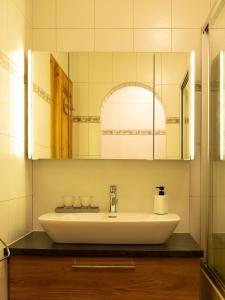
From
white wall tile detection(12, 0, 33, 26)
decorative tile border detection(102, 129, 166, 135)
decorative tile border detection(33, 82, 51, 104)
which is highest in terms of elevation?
white wall tile detection(12, 0, 33, 26)

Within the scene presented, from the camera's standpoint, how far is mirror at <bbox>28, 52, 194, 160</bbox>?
2000 mm

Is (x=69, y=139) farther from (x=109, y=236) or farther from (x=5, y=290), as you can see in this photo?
(x=5, y=290)

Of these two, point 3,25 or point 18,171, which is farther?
point 18,171

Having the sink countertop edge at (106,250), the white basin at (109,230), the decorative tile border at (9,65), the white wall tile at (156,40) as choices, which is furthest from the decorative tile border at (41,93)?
the sink countertop edge at (106,250)

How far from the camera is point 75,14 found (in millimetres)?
2084

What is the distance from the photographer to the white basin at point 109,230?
5.26ft

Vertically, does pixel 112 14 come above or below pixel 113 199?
above

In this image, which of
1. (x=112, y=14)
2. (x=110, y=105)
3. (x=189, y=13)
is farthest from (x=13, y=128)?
(x=189, y=13)

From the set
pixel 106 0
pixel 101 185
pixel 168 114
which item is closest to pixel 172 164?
pixel 168 114

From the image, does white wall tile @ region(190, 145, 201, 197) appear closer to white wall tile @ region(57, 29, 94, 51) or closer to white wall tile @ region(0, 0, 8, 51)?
white wall tile @ region(57, 29, 94, 51)

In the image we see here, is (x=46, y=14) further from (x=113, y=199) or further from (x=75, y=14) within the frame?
(x=113, y=199)

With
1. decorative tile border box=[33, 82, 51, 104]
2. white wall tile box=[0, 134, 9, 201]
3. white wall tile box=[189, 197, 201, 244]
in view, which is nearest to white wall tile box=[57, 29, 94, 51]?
decorative tile border box=[33, 82, 51, 104]

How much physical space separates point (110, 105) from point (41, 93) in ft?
1.40

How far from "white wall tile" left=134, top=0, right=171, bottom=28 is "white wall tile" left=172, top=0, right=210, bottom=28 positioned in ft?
0.14
